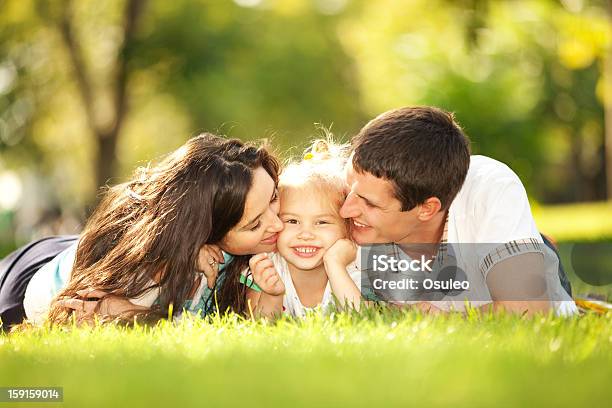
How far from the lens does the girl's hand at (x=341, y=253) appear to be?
468 centimetres

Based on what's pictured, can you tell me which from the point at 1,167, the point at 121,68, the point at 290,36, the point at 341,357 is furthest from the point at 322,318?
the point at 290,36

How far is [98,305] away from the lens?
4.52 metres

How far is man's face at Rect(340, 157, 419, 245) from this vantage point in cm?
456

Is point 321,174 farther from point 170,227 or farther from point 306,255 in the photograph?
point 170,227

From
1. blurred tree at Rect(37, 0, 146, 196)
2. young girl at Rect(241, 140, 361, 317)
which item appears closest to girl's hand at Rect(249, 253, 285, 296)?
young girl at Rect(241, 140, 361, 317)

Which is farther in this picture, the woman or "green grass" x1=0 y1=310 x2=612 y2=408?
the woman

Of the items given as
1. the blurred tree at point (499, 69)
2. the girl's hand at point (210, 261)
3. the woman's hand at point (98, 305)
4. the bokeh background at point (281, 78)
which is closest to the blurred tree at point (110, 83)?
the bokeh background at point (281, 78)

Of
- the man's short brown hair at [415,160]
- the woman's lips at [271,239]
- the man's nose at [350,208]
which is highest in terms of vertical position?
the man's short brown hair at [415,160]

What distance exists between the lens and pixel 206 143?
500 cm

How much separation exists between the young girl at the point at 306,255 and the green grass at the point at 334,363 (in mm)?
844

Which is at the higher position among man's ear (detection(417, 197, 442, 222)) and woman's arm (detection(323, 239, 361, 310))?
man's ear (detection(417, 197, 442, 222))

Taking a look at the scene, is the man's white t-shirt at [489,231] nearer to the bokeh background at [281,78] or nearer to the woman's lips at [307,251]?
the woman's lips at [307,251]

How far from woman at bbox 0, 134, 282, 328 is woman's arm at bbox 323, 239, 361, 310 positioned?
14.0 inches

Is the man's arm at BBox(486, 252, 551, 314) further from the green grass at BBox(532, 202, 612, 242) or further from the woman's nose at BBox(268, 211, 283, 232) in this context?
the green grass at BBox(532, 202, 612, 242)
